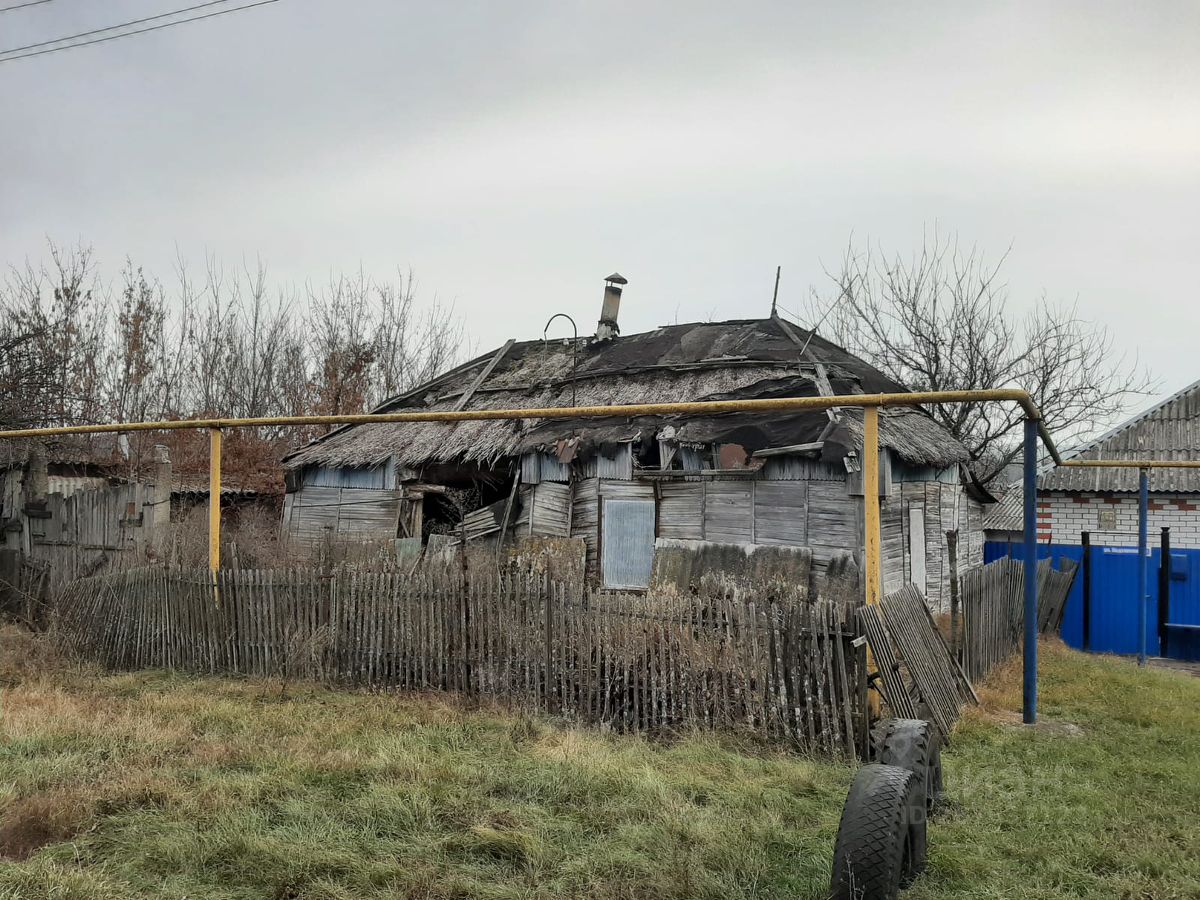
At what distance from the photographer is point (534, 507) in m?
13.3

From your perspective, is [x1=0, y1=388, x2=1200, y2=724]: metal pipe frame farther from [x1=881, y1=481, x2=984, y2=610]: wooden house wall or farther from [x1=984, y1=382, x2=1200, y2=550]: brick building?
[x1=984, y1=382, x2=1200, y2=550]: brick building

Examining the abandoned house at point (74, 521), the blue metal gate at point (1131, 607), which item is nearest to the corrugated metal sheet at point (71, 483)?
the abandoned house at point (74, 521)

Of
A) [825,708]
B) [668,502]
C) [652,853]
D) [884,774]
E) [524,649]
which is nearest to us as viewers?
[884,774]

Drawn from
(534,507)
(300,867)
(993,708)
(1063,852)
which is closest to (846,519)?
(993,708)

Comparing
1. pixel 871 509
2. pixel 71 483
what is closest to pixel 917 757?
pixel 871 509

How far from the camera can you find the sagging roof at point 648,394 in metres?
11.9

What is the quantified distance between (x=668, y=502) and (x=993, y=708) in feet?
17.8

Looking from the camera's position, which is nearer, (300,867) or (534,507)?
(300,867)

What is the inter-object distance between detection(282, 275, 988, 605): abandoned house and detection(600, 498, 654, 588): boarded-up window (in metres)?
0.02

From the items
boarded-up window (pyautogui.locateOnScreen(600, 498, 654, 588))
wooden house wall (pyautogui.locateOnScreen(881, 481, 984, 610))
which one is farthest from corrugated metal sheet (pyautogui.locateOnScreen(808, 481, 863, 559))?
boarded-up window (pyautogui.locateOnScreen(600, 498, 654, 588))

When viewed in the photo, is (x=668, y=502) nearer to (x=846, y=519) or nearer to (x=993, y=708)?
(x=846, y=519)

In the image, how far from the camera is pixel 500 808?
4789mm

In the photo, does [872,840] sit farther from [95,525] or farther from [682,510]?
[95,525]

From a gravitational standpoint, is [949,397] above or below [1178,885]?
above
